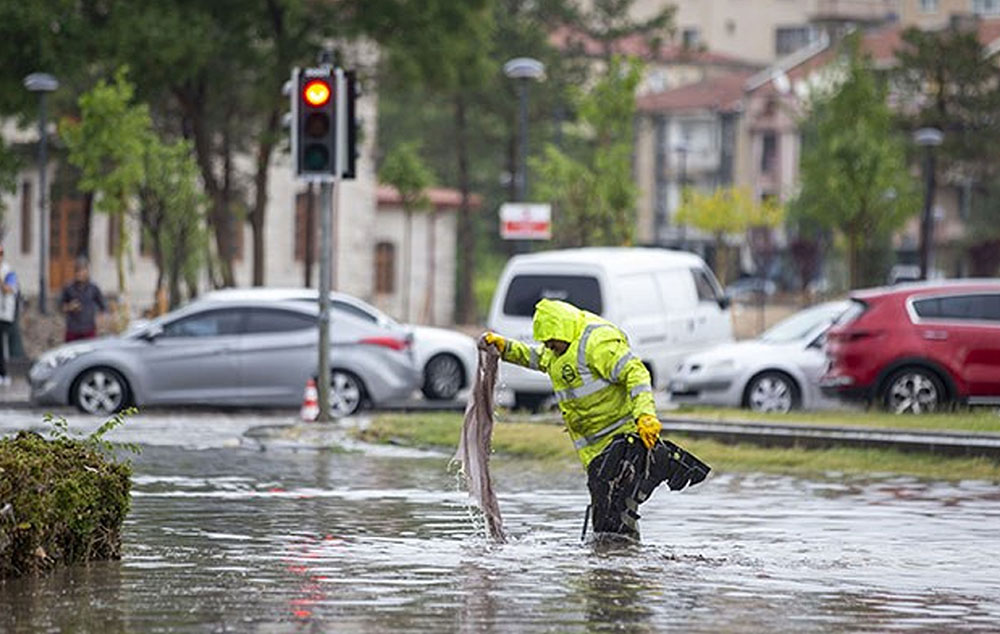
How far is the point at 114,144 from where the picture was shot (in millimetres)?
41750

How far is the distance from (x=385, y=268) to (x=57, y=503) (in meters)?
59.1

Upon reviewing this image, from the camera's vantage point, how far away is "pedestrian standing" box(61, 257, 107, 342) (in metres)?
33.7

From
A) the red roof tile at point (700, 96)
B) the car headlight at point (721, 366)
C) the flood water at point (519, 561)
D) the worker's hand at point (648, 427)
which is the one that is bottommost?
the flood water at point (519, 561)

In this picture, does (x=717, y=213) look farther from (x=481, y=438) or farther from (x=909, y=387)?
(x=481, y=438)

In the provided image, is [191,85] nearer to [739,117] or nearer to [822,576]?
[822,576]

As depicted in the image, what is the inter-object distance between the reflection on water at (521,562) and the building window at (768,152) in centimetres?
10019

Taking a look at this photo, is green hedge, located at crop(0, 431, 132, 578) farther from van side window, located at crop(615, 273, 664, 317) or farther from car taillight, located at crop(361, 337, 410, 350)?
van side window, located at crop(615, 273, 664, 317)

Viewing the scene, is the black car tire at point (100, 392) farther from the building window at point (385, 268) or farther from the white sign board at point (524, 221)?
the building window at point (385, 268)

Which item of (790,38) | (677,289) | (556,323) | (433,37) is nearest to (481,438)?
(556,323)

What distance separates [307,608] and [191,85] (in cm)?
3727

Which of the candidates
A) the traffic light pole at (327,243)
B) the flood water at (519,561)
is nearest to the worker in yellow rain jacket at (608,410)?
the flood water at (519,561)

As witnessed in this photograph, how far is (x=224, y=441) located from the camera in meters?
23.2

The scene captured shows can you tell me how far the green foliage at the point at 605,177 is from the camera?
4791 centimetres

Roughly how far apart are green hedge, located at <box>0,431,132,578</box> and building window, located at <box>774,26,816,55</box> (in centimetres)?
13023
